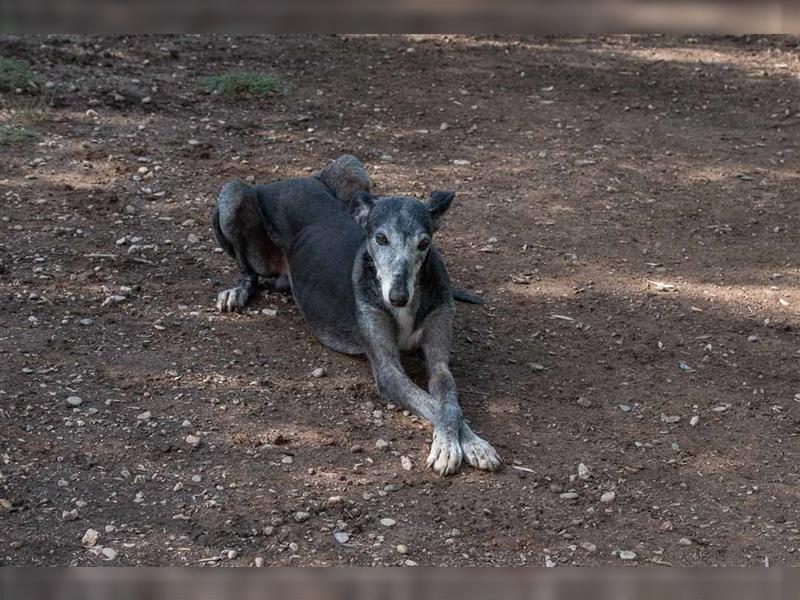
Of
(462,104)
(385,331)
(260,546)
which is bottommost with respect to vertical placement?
(260,546)

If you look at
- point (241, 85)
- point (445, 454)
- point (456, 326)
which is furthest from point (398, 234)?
point (241, 85)

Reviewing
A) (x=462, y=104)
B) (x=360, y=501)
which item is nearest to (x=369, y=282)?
(x=360, y=501)

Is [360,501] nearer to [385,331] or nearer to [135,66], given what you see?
[385,331]

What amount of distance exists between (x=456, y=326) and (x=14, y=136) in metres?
4.41

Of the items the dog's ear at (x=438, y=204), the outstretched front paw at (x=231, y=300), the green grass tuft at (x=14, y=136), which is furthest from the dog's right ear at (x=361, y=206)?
the green grass tuft at (x=14, y=136)

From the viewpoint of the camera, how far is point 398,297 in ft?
20.5

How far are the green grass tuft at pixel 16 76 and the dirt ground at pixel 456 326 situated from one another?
20 cm

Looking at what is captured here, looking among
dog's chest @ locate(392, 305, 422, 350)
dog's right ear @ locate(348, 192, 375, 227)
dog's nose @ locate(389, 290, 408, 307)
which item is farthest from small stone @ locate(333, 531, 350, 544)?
dog's right ear @ locate(348, 192, 375, 227)

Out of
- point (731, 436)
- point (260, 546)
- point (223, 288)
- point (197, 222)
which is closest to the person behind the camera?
point (260, 546)

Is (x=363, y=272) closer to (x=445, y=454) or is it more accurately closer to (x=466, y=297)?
(x=466, y=297)

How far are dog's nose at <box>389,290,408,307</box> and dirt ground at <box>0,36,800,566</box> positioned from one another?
627mm

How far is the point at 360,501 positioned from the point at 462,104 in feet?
20.5

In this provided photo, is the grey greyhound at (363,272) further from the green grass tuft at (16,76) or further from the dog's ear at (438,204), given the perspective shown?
the green grass tuft at (16,76)

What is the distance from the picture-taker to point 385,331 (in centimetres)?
672
